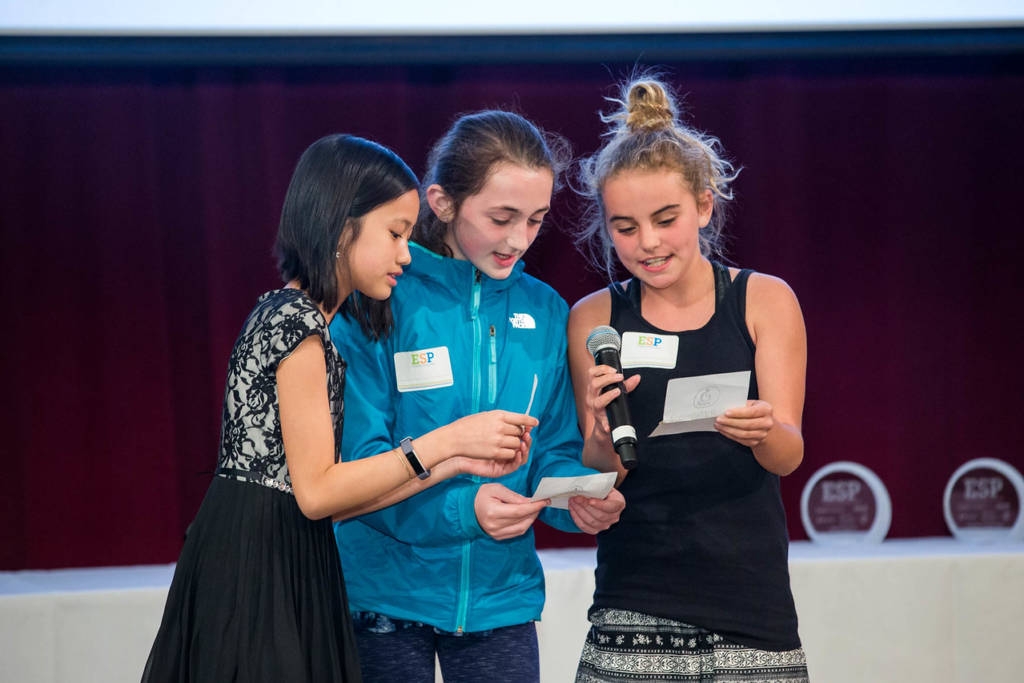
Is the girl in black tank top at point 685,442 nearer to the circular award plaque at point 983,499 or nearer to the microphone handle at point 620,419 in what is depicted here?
the microphone handle at point 620,419

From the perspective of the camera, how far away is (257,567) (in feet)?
4.98

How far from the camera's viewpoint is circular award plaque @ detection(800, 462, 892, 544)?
11.8 ft

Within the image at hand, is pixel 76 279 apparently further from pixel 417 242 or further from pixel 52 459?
pixel 417 242

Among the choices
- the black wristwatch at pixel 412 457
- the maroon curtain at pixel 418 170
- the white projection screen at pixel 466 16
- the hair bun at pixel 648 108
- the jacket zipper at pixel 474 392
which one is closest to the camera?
the black wristwatch at pixel 412 457

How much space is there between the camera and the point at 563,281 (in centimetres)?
380

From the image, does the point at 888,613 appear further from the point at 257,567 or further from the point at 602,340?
the point at 257,567

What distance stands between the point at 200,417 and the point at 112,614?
0.84 m

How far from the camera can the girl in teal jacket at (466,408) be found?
1.69 m

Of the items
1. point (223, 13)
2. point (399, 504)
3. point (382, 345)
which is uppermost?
point (223, 13)

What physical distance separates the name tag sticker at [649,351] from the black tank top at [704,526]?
0.01 m

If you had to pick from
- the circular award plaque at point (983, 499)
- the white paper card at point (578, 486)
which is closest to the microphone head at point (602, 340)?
the white paper card at point (578, 486)

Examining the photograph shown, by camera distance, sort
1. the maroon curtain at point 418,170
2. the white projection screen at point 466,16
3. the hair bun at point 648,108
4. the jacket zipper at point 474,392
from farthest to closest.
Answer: the maroon curtain at point 418,170
the white projection screen at point 466,16
the hair bun at point 648,108
the jacket zipper at point 474,392

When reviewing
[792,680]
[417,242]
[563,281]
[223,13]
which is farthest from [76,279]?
[792,680]

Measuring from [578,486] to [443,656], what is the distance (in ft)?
1.39
